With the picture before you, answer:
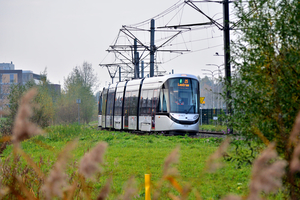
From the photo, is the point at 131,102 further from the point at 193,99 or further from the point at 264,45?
the point at 264,45

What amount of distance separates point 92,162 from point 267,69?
4.84 m

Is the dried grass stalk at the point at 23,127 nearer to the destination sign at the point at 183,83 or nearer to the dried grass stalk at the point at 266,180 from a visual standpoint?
the dried grass stalk at the point at 266,180

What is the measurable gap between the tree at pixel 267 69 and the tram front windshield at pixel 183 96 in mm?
17291

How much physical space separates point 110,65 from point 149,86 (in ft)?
79.3

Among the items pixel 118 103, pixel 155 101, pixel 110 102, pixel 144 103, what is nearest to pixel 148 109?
pixel 144 103

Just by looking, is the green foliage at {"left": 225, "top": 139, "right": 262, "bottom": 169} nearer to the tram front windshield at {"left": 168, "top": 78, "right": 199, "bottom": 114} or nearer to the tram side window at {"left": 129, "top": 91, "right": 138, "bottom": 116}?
the tram front windshield at {"left": 168, "top": 78, "right": 199, "bottom": 114}

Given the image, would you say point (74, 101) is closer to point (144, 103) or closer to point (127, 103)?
point (127, 103)

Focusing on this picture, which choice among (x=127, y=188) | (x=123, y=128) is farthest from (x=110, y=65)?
(x=127, y=188)

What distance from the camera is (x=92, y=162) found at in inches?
47.6

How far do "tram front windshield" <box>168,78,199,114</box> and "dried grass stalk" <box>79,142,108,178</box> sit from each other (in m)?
22.5

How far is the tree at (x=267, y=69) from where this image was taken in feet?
17.2

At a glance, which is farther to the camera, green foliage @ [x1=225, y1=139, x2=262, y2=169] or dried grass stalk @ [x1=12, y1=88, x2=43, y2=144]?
green foliage @ [x1=225, y1=139, x2=262, y2=169]

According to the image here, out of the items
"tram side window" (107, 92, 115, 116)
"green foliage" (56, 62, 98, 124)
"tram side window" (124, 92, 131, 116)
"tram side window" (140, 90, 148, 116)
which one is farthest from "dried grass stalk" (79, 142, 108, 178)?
"green foliage" (56, 62, 98, 124)

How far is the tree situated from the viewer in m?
5.24
